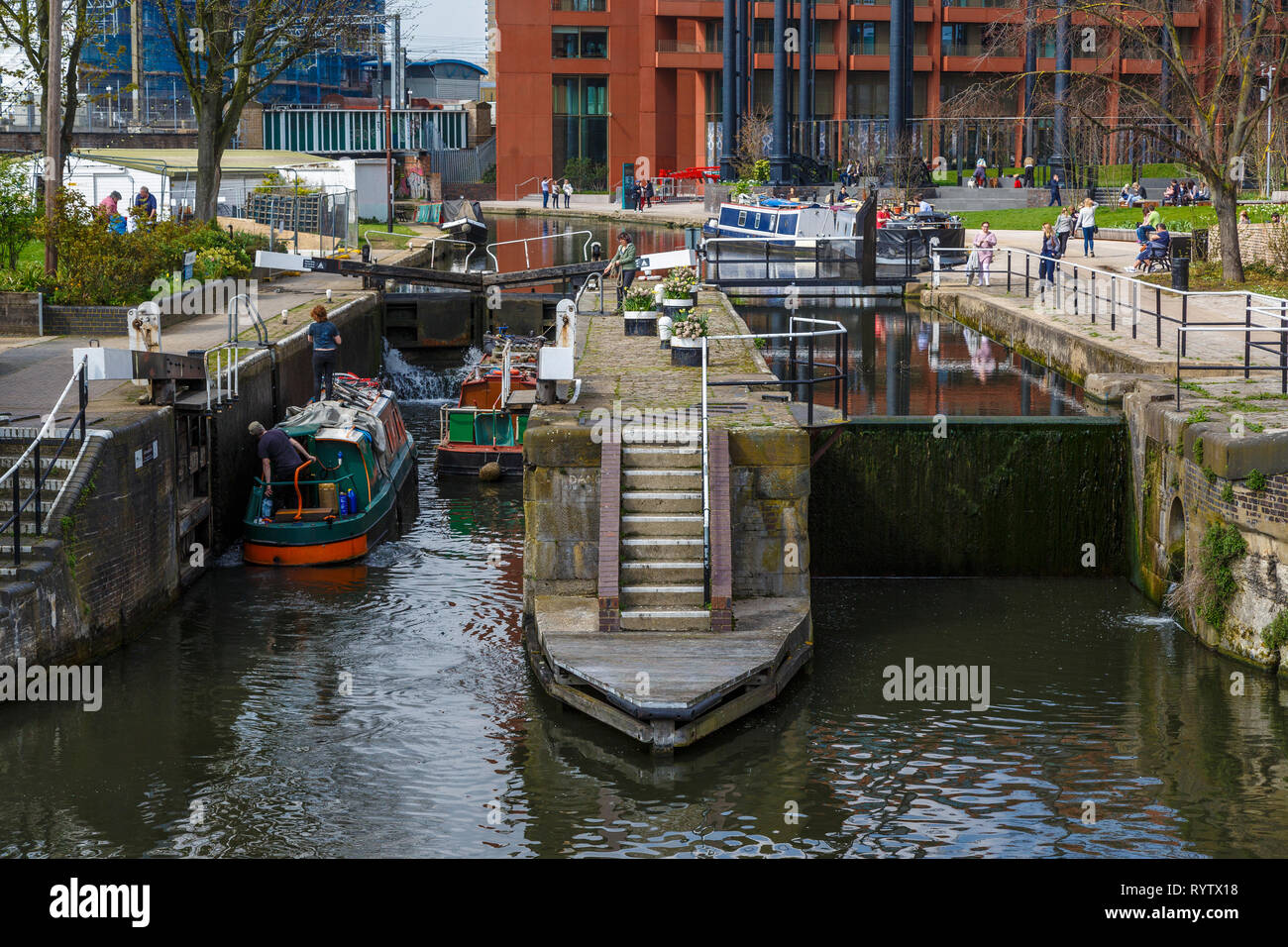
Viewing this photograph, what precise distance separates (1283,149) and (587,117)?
52.7 m

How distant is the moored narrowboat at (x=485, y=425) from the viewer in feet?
91.7

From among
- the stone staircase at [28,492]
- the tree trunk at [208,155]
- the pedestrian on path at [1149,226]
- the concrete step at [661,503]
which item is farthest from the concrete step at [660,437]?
the tree trunk at [208,155]

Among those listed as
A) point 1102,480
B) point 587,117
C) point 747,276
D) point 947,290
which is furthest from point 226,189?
point 587,117

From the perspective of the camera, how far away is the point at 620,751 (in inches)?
587

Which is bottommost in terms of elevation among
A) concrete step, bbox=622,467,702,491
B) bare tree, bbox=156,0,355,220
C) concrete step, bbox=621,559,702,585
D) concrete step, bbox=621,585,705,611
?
concrete step, bbox=621,585,705,611

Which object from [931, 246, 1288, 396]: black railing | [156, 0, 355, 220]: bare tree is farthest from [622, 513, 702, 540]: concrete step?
[156, 0, 355, 220]: bare tree

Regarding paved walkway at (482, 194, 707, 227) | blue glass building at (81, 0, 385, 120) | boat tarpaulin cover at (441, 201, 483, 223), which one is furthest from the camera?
paved walkway at (482, 194, 707, 227)

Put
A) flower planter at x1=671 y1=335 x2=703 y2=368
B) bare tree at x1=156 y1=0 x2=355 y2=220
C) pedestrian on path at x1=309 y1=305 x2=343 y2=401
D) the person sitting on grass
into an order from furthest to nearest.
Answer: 1. bare tree at x1=156 y1=0 x2=355 y2=220
2. the person sitting on grass
3. pedestrian on path at x1=309 y1=305 x2=343 y2=401
4. flower planter at x1=671 y1=335 x2=703 y2=368

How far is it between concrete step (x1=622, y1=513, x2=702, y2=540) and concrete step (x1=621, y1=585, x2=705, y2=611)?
0.68m

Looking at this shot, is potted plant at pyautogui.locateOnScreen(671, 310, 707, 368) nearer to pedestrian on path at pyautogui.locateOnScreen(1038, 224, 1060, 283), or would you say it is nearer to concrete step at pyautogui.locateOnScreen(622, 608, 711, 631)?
concrete step at pyautogui.locateOnScreen(622, 608, 711, 631)

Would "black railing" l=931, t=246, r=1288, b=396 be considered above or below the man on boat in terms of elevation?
above

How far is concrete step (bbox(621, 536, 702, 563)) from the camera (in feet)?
54.4

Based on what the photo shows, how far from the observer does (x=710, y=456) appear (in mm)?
17016

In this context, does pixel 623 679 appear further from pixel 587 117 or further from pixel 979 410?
pixel 587 117
